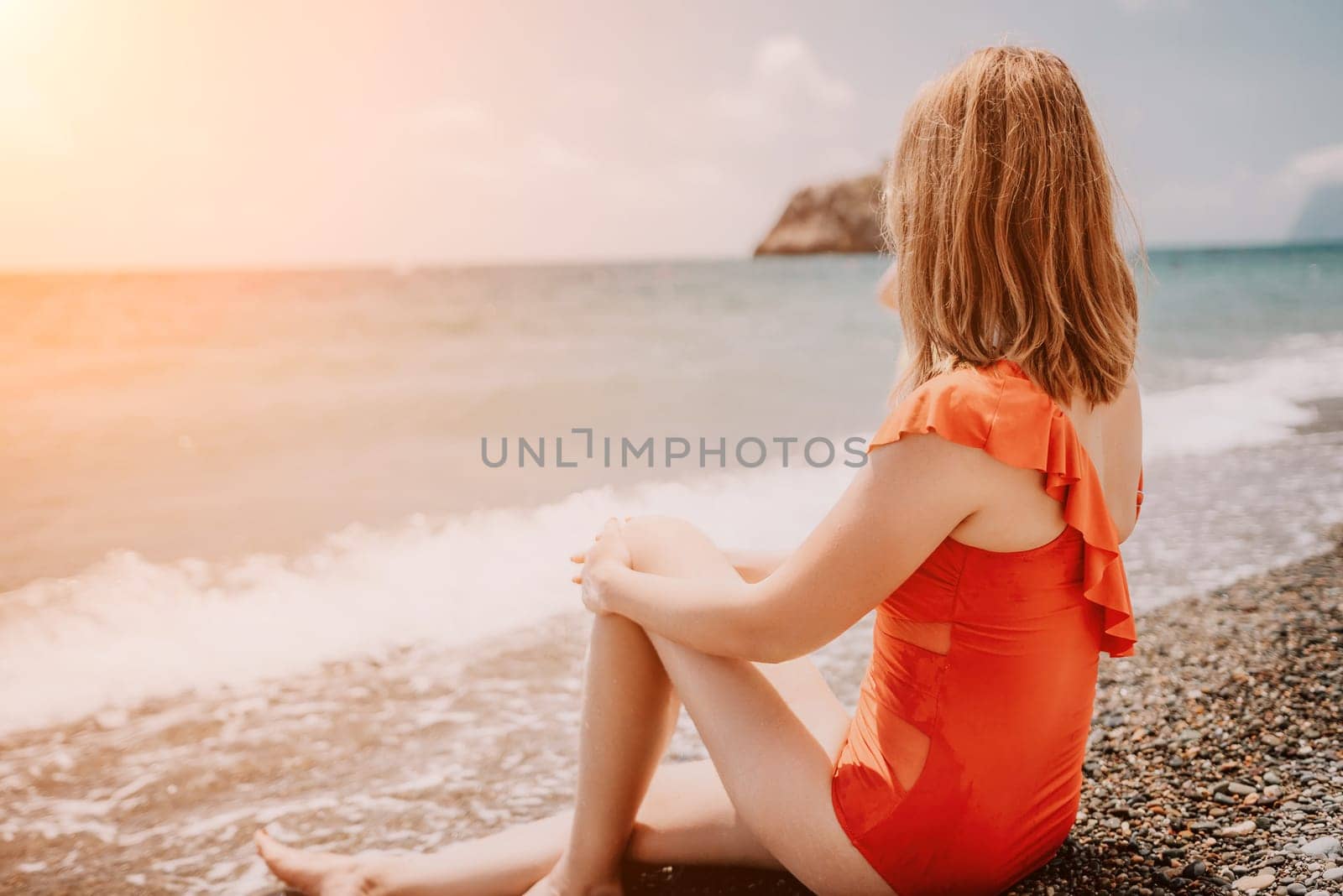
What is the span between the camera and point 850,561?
151cm

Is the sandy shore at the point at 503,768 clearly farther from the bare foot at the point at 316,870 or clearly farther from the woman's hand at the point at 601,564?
the woman's hand at the point at 601,564

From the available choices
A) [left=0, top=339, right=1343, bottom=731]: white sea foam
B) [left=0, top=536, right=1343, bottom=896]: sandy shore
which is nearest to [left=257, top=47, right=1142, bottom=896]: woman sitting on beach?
[left=0, top=536, right=1343, bottom=896]: sandy shore

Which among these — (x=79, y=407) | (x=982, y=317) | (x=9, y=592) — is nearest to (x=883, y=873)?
(x=982, y=317)

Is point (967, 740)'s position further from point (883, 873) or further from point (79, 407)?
point (79, 407)

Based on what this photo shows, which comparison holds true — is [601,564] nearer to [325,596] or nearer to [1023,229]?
[1023,229]

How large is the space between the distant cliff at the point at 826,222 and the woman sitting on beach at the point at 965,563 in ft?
185

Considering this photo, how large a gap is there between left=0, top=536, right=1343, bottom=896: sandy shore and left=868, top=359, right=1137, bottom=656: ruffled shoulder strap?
98 centimetres

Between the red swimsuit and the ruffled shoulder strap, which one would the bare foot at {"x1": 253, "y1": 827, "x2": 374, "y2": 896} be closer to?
the red swimsuit

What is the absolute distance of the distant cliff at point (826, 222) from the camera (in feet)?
191

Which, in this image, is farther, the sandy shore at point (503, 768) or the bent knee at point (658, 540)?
the sandy shore at point (503, 768)

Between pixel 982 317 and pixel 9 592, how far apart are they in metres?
5.44

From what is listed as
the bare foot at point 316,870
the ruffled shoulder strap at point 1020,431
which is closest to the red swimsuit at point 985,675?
the ruffled shoulder strap at point 1020,431

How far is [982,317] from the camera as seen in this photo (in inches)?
63.8

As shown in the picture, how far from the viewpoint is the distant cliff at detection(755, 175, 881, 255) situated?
5812 cm
